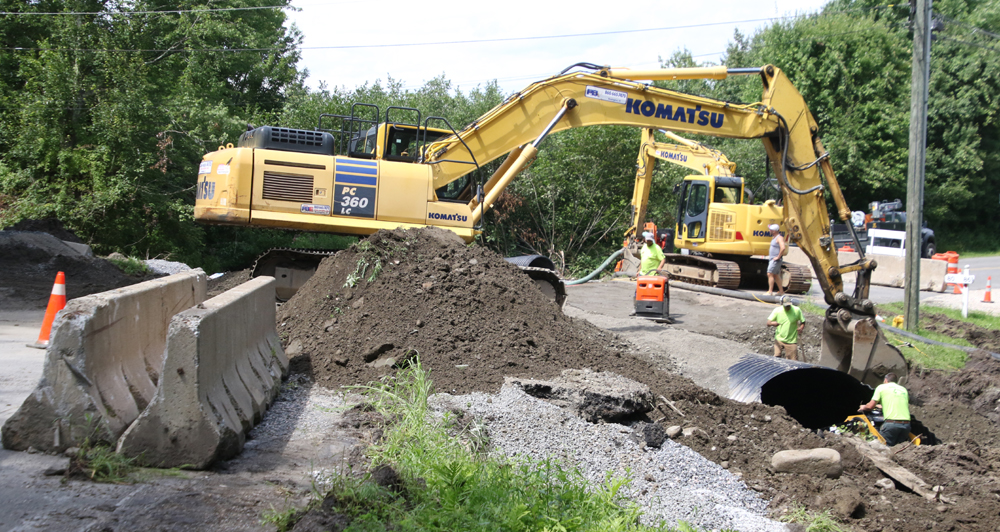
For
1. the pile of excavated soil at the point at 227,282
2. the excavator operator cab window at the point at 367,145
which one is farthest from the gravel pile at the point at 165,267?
the excavator operator cab window at the point at 367,145

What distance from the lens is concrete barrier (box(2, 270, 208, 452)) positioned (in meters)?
4.14

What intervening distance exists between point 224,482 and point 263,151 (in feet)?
23.9

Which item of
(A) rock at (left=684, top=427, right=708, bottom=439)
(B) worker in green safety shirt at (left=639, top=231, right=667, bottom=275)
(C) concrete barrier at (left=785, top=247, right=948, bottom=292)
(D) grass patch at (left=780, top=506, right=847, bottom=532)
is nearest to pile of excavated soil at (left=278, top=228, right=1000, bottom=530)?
(A) rock at (left=684, top=427, right=708, bottom=439)

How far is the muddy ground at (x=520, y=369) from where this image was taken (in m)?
5.62

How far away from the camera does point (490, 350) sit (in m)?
7.46

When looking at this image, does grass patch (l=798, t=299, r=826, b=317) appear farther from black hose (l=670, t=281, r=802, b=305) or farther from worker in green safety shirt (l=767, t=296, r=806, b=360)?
worker in green safety shirt (l=767, t=296, r=806, b=360)

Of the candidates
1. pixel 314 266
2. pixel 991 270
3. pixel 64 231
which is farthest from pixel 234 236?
pixel 991 270

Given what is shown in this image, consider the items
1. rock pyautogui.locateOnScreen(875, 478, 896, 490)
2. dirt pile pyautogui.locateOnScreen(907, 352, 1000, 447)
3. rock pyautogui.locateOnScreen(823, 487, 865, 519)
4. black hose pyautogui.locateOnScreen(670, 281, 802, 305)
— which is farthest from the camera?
black hose pyautogui.locateOnScreen(670, 281, 802, 305)

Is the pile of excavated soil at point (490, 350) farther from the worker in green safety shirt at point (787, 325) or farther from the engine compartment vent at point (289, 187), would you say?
the worker in green safety shirt at point (787, 325)

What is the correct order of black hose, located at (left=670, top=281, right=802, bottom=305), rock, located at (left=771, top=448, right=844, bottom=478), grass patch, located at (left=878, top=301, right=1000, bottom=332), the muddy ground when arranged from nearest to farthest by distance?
the muddy ground
rock, located at (left=771, top=448, right=844, bottom=478)
grass patch, located at (left=878, top=301, right=1000, bottom=332)
black hose, located at (left=670, top=281, right=802, bottom=305)

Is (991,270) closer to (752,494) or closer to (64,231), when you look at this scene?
(752,494)

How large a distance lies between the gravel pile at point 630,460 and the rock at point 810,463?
2.04 feet

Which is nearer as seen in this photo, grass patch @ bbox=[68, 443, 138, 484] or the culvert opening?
grass patch @ bbox=[68, 443, 138, 484]

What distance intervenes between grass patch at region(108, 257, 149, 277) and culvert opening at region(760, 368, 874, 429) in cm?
1136
